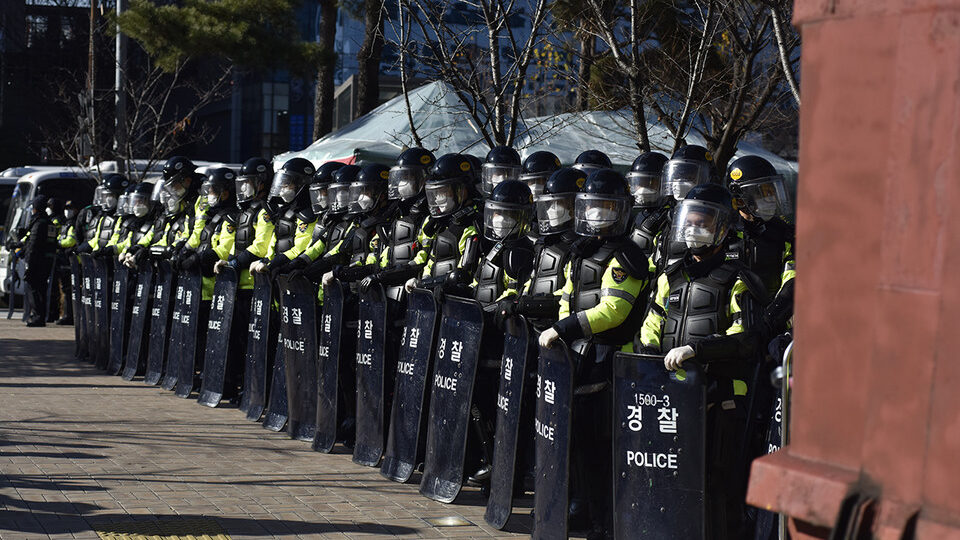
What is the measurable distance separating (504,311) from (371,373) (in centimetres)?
192

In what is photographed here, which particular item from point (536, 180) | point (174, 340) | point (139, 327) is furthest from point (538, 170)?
point (139, 327)

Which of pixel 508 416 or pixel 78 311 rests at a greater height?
pixel 508 416

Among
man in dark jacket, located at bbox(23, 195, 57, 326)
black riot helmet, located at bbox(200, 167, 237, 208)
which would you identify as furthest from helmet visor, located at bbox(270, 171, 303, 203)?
man in dark jacket, located at bbox(23, 195, 57, 326)

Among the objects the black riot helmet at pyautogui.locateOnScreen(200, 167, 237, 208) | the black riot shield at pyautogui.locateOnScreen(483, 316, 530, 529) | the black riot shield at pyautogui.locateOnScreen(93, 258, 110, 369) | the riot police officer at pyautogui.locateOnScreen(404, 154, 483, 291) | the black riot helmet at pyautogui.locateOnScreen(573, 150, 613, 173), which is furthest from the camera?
the black riot shield at pyautogui.locateOnScreen(93, 258, 110, 369)

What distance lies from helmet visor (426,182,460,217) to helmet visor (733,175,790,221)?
208 cm

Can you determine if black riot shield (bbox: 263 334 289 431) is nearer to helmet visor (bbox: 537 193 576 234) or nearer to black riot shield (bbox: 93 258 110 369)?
helmet visor (bbox: 537 193 576 234)

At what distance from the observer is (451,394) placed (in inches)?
296

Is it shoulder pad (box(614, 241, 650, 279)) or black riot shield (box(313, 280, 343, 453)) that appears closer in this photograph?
shoulder pad (box(614, 241, 650, 279))

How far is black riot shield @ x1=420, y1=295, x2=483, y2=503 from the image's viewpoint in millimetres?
7379

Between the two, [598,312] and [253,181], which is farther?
[253,181]

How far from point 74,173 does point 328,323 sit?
15620 millimetres

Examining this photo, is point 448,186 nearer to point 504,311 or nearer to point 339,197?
point 339,197

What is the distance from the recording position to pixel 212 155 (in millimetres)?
63969

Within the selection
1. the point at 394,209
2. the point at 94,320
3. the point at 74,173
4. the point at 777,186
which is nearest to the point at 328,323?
the point at 394,209
